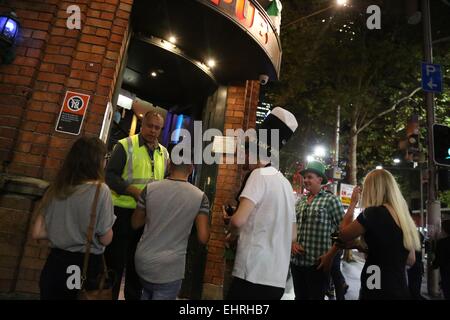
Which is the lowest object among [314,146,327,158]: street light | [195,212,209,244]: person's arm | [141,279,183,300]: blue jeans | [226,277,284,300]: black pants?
[141,279,183,300]: blue jeans

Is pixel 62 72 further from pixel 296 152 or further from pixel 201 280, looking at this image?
pixel 296 152

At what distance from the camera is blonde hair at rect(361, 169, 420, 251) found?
271cm

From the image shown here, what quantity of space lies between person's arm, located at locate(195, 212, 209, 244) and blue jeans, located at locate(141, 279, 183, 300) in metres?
0.38

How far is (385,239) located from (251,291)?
49.6 inches

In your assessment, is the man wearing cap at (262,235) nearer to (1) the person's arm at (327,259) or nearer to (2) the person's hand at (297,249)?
(1) the person's arm at (327,259)

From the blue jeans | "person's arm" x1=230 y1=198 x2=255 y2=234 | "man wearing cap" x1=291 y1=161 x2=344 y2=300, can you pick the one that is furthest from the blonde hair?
the blue jeans

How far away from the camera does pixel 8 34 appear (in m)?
3.55

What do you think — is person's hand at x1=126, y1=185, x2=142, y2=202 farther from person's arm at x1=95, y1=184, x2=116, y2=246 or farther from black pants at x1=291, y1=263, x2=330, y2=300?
black pants at x1=291, y1=263, x2=330, y2=300

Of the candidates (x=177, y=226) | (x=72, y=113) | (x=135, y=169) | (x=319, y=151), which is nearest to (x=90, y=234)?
(x=177, y=226)

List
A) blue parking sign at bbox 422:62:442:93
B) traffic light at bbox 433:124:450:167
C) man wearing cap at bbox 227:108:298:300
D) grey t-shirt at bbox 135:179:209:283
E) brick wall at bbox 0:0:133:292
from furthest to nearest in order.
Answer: blue parking sign at bbox 422:62:442:93
traffic light at bbox 433:124:450:167
brick wall at bbox 0:0:133:292
grey t-shirt at bbox 135:179:209:283
man wearing cap at bbox 227:108:298:300

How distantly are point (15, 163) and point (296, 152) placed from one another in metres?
16.1

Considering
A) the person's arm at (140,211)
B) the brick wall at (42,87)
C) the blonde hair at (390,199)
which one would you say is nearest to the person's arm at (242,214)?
the person's arm at (140,211)

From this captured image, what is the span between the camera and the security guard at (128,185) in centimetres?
304

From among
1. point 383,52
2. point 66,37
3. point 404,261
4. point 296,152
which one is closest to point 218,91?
point 66,37
